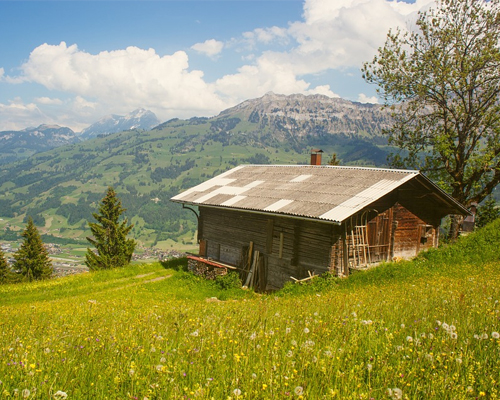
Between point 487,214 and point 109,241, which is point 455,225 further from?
point 109,241

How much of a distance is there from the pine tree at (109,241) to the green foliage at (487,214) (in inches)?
1431

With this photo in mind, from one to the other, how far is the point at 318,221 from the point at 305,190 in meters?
4.58

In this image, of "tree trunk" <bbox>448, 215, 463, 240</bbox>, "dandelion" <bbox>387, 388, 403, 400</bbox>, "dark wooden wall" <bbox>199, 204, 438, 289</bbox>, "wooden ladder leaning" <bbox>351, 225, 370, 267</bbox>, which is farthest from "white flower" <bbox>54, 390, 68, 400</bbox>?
"tree trunk" <bbox>448, 215, 463, 240</bbox>

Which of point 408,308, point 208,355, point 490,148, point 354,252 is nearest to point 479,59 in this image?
point 490,148

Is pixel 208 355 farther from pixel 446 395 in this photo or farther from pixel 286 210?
pixel 286 210

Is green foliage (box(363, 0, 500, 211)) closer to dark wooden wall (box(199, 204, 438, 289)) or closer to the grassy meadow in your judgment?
dark wooden wall (box(199, 204, 438, 289))

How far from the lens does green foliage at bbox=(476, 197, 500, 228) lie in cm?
3159

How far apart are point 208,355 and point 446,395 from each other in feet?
7.95

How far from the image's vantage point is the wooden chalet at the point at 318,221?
757 inches

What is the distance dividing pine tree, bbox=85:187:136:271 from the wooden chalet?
873 inches

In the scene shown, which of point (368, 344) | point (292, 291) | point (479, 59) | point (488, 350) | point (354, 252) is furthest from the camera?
point (479, 59)

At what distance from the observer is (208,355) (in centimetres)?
439

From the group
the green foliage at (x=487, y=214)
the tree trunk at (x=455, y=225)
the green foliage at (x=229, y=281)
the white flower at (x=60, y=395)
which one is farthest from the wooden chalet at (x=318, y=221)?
the white flower at (x=60, y=395)

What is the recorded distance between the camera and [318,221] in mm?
18172
